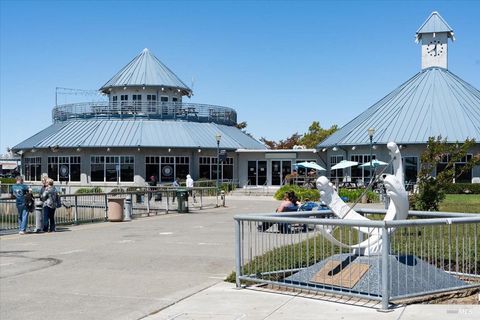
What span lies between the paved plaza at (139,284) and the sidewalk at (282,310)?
0.01 meters

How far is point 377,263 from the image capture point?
360 inches

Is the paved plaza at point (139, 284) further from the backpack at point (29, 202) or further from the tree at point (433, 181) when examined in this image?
the tree at point (433, 181)

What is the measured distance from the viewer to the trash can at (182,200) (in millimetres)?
30078

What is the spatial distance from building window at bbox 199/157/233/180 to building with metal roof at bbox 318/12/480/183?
8.35 metres

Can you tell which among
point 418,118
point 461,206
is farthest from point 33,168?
point 461,206

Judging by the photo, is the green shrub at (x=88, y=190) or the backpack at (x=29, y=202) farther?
the green shrub at (x=88, y=190)

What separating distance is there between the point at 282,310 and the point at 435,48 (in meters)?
52.0

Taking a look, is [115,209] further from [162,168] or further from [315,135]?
[315,135]

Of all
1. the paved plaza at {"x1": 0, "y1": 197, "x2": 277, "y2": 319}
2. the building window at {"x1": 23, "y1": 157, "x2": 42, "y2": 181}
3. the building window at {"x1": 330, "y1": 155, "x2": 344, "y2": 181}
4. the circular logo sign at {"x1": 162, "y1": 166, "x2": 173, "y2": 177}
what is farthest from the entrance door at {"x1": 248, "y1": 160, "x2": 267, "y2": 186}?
the paved plaza at {"x1": 0, "y1": 197, "x2": 277, "y2": 319}

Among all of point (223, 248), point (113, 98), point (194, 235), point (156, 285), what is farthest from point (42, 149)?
point (156, 285)

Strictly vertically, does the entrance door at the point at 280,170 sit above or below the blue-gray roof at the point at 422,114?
below

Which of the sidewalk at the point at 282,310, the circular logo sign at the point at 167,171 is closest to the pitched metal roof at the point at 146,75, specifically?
the circular logo sign at the point at 167,171

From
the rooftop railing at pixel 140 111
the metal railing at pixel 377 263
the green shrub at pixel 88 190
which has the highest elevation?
the rooftop railing at pixel 140 111

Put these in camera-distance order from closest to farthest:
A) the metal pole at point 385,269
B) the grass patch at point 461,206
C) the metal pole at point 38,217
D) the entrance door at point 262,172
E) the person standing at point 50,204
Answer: the metal pole at point 385,269, the metal pole at point 38,217, the person standing at point 50,204, the grass patch at point 461,206, the entrance door at point 262,172
